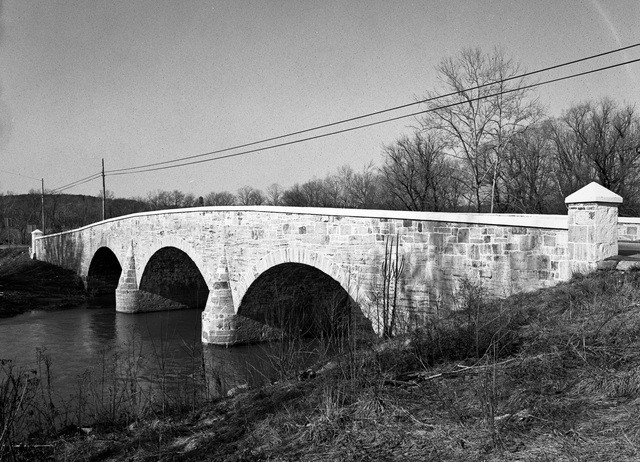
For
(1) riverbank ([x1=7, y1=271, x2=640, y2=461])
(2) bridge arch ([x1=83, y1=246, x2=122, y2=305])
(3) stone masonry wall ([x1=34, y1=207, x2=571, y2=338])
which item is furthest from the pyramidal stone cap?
(2) bridge arch ([x1=83, y1=246, x2=122, y2=305])

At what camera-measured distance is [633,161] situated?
77.2 feet

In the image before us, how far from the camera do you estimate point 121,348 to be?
561 inches

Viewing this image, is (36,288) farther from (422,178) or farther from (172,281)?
(422,178)

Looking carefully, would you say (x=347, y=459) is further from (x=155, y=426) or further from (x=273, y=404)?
(x=155, y=426)

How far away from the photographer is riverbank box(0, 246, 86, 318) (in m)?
A: 22.0

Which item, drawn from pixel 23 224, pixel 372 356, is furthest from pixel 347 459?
pixel 23 224

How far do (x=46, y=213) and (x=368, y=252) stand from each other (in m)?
62.0

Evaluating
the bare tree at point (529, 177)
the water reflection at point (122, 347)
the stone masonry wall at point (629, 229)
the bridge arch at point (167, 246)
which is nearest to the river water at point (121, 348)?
the water reflection at point (122, 347)

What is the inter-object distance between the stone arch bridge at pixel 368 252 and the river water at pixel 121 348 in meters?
1.28

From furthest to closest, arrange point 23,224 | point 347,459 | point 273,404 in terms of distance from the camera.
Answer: point 23,224 < point 273,404 < point 347,459

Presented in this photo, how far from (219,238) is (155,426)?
10.5m

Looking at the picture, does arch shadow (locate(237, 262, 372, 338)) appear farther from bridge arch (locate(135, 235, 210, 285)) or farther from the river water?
bridge arch (locate(135, 235, 210, 285))

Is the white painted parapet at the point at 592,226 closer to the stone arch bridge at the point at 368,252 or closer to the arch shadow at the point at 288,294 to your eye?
the stone arch bridge at the point at 368,252

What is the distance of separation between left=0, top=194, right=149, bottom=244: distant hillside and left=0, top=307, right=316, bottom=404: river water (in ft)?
122
